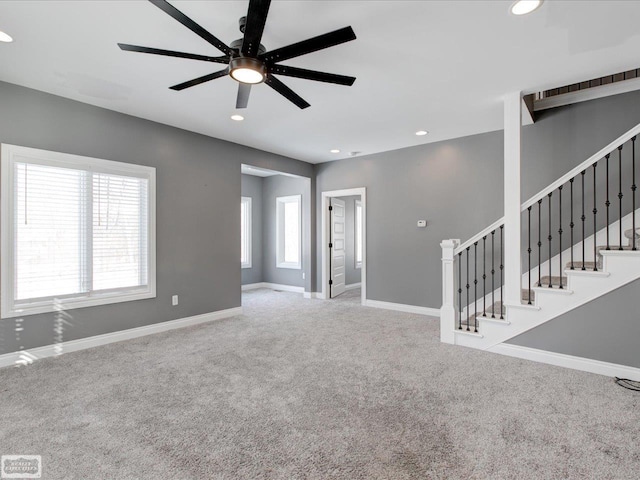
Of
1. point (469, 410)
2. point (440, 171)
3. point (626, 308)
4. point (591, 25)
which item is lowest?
point (469, 410)

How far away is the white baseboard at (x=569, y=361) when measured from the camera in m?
2.78

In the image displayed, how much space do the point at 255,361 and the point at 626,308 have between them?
3309mm

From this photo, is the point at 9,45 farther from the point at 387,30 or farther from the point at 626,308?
the point at 626,308

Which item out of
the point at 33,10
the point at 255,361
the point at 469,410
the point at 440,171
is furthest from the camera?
the point at 440,171

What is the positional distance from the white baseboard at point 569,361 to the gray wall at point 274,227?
4.01 metres

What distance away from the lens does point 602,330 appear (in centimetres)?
289

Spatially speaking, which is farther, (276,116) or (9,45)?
(276,116)

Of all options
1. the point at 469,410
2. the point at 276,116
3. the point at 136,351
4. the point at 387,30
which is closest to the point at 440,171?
the point at 276,116

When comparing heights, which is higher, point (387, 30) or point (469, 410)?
point (387, 30)

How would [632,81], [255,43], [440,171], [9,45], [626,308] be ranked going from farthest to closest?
[440,171], [632,81], [626,308], [9,45], [255,43]

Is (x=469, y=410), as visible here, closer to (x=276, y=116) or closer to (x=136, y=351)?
(x=136, y=351)

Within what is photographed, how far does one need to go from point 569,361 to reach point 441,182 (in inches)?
115

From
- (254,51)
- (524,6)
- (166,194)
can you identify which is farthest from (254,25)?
(166,194)

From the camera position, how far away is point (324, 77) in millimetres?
2299
